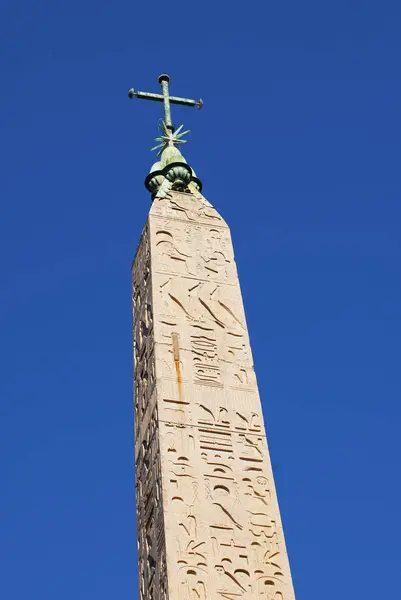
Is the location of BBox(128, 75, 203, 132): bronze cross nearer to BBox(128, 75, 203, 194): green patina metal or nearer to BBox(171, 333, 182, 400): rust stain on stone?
BBox(128, 75, 203, 194): green patina metal

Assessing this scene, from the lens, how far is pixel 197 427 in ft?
42.1

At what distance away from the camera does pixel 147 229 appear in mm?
15438

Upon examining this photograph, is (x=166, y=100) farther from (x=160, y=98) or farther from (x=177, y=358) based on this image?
(x=177, y=358)

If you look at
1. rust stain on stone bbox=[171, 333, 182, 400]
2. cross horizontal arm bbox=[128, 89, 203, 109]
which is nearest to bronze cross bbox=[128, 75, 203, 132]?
cross horizontal arm bbox=[128, 89, 203, 109]

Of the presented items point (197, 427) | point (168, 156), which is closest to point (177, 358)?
point (197, 427)

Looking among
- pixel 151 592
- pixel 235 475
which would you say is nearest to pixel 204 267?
pixel 235 475

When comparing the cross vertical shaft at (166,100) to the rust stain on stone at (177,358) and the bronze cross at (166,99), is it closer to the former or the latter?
the bronze cross at (166,99)

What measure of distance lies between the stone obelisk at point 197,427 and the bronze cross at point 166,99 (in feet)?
7.08

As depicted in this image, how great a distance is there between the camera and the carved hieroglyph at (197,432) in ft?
38.5

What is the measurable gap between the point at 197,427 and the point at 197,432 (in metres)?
0.06

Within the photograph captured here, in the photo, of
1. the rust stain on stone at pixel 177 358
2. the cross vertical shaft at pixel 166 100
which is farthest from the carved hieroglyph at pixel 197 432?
the cross vertical shaft at pixel 166 100

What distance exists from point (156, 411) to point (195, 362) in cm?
85

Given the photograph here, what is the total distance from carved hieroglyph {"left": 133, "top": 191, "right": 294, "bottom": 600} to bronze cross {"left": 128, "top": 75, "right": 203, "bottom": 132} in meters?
2.58

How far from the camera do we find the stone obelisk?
1174 centimetres
